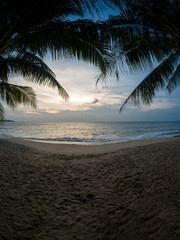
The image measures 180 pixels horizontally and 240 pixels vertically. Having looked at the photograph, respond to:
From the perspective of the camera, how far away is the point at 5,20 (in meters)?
3.26

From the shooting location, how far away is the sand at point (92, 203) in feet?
4.85

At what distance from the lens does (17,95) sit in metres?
6.66

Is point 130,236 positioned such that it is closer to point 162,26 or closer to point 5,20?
point 162,26

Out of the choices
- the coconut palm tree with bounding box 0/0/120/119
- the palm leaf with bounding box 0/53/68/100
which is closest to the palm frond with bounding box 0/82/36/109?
the palm leaf with bounding box 0/53/68/100

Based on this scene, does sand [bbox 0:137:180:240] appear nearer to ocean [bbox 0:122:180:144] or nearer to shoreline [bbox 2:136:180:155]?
shoreline [bbox 2:136:180:155]

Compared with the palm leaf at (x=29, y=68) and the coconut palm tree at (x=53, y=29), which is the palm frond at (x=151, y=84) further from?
the palm leaf at (x=29, y=68)

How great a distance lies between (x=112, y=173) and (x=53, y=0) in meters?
4.21

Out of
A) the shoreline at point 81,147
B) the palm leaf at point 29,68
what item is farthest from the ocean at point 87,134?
the palm leaf at point 29,68

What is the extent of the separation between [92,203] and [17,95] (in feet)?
21.7

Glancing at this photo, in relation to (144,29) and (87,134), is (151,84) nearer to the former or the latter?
(144,29)

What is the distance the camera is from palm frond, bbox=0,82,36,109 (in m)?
6.42

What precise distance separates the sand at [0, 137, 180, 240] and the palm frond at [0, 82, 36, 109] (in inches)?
175

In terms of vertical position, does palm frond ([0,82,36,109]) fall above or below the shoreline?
above

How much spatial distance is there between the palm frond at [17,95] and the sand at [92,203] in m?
4.45
